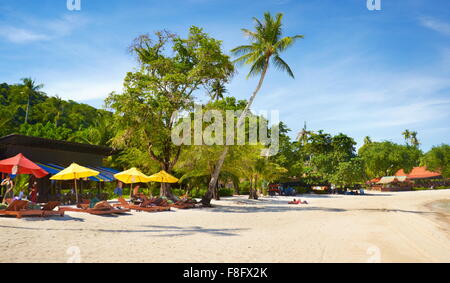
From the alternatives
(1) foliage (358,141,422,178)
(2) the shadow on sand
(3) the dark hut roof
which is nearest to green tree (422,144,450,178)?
(1) foliage (358,141,422,178)

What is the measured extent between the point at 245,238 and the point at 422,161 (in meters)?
88.7

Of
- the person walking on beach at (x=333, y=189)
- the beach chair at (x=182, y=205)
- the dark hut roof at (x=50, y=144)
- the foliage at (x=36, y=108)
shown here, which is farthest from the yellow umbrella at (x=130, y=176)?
the person walking on beach at (x=333, y=189)

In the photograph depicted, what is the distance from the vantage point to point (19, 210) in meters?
13.2

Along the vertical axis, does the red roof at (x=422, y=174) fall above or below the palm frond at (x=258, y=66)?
below

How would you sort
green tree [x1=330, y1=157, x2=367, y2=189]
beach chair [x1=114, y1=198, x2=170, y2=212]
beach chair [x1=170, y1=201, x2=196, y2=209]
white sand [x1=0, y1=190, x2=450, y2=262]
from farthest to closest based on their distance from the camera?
green tree [x1=330, y1=157, x2=367, y2=189] < beach chair [x1=170, y1=201, x2=196, y2=209] < beach chair [x1=114, y1=198, x2=170, y2=212] < white sand [x1=0, y1=190, x2=450, y2=262]

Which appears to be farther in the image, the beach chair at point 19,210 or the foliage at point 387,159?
the foliage at point 387,159

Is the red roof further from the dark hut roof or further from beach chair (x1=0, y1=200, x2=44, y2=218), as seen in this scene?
beach chair (x1=0, y1=200, x2=44, y2=218)

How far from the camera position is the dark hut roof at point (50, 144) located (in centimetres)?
2009

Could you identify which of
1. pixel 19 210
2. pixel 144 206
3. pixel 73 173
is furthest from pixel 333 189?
pixel 19 210

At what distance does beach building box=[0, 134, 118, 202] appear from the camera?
66.6 ft

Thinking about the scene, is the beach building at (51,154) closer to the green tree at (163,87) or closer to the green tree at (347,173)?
the green tree at (163,87)

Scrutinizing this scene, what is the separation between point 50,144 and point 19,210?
33.4 feet

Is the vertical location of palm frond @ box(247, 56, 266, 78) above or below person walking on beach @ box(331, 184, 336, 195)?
above
